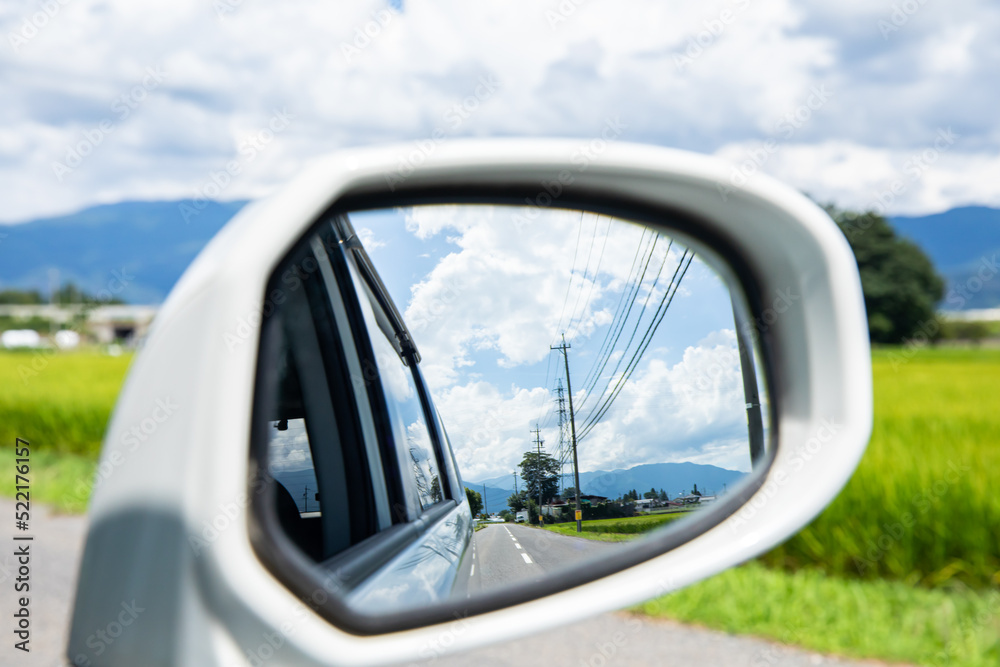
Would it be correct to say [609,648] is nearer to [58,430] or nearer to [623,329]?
[623,329]

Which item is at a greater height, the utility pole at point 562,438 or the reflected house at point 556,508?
the utility pole at point 562,438

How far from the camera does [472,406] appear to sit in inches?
40.3

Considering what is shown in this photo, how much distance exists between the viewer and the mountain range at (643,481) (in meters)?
1.03

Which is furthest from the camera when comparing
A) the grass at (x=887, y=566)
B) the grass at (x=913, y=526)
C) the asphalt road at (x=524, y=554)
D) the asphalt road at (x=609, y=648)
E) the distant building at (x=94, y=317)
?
the distant building at (x=94, y=317)

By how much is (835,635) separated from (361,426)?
359cm

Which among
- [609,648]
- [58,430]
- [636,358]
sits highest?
[58,430]

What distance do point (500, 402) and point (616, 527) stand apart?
0.25 metres

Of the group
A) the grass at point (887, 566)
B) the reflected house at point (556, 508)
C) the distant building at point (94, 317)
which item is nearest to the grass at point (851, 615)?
the grass at point (887, 566)

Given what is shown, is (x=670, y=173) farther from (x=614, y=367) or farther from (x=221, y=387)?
(x=221, y=387)

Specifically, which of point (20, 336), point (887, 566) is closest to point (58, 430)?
point (887, 566)

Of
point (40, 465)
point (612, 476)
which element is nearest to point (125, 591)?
point (612, 476)

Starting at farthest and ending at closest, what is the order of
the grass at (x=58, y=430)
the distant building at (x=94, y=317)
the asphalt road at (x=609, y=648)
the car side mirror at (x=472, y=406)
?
the distant building at (x=94, y=317)
the grass at (x=58, y=430)
the asphalt road at (x=609, y=648)
the car side mirror at (x=472, y=406)

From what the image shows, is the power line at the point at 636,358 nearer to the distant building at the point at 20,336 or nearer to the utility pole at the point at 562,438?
the utility pole at the point at 562,438

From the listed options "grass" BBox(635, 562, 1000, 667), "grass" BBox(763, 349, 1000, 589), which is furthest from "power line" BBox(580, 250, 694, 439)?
"grass" BBox(763, 349, 1000, 589)
